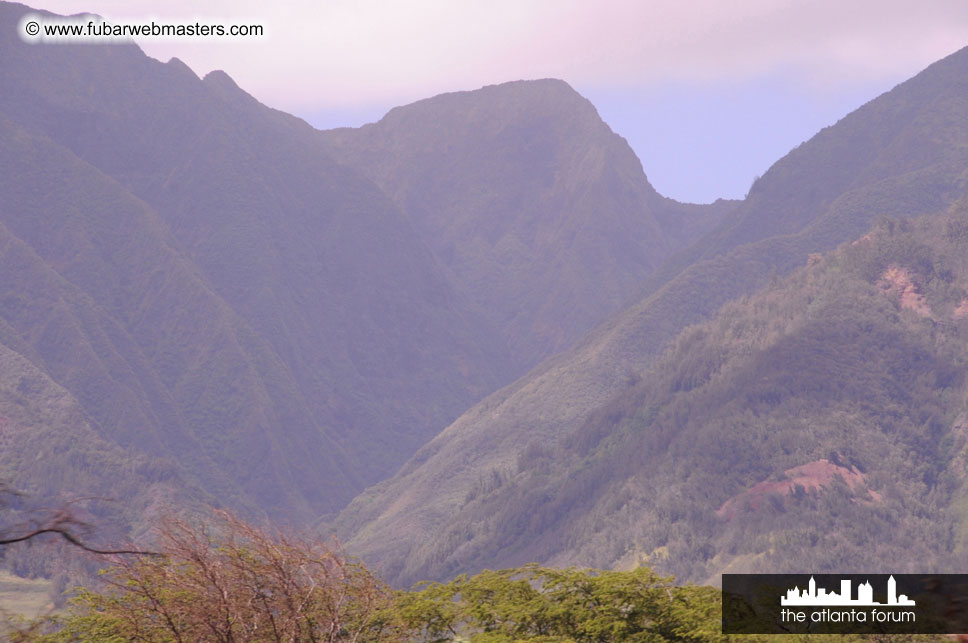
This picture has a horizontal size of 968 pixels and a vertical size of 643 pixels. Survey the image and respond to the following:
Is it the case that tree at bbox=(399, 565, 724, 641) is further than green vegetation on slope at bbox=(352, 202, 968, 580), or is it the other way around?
green vegetation on slope at bbox=(352, 202, 968, 580)

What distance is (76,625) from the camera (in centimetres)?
3119

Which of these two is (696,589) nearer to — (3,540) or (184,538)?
(184,538)

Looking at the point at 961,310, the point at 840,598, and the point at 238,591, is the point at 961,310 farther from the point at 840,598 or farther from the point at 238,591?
the point at 238,591

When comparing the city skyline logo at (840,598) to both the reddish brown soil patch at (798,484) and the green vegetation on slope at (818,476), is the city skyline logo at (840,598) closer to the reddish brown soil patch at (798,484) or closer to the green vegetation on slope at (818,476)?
the green vegetation on slope at (818,476)

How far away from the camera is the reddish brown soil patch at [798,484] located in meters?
169

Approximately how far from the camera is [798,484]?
169125 mm

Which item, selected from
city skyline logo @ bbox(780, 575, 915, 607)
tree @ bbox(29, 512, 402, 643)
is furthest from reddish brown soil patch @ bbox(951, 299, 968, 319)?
tree @ bbox(29, 512, 402, 643)

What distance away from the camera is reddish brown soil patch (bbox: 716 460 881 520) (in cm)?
16875

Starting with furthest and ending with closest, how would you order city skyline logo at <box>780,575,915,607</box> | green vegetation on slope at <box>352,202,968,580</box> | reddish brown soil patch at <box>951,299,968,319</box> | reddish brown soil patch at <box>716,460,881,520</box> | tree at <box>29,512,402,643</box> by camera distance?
reddish brown soil patch at <box>951,299,968,319</box>
reddish brown soil patch at <box>716,460,881,520</box>
green vegetation on slope at <box>352,202,968,580</box>
city skyline logo at <box>780,575,915,607</box>
tree at <box>29,512,402,643</box>

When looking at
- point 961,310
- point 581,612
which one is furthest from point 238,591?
point 961,310

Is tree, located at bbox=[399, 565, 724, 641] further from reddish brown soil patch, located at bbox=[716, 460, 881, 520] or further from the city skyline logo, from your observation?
reddish brown soil patch, located at bbox=[716, 460, 881, 520]

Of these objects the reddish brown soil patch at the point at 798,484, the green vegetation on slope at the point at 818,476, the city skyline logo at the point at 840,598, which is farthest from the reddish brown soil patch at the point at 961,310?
the city skyline logo at the point at 840,598

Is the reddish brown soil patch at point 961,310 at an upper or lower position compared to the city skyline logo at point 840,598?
upper

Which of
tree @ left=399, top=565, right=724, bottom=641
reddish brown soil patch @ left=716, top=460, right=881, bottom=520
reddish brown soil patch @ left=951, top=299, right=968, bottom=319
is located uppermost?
reddish brown soil patch @ left=951, top=299, right=968, bottom=319
